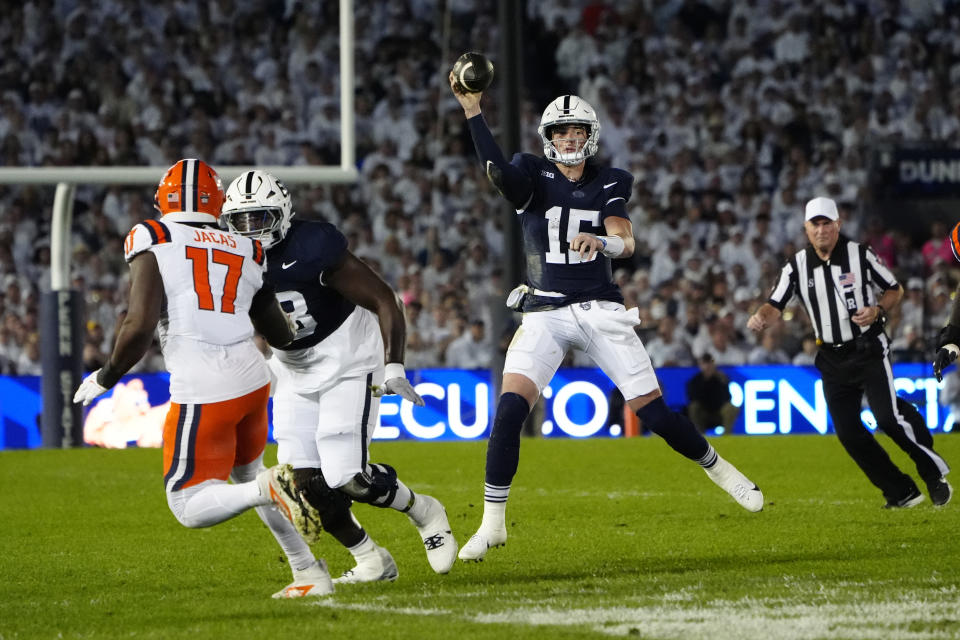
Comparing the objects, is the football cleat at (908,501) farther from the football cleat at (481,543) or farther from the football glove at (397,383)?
the football glove at (397,383)

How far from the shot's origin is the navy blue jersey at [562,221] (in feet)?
20.8

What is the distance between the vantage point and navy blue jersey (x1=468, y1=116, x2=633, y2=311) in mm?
6352

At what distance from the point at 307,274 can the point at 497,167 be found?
3.19 feet

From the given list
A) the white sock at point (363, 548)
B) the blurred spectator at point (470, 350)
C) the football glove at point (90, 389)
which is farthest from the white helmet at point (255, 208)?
the blurred spectator at point (470, 350)

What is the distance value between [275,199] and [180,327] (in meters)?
0.71

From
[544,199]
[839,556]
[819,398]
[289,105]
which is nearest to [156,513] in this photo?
[544,199]

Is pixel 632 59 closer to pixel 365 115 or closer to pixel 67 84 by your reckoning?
pixel 365 115

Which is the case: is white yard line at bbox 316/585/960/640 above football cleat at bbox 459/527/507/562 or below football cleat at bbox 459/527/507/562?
above

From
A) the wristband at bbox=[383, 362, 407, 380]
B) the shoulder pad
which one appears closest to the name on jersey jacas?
the shoulder pad

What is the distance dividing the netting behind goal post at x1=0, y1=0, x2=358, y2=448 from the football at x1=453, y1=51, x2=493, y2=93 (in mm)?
6005

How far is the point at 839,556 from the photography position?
6164 millimetres

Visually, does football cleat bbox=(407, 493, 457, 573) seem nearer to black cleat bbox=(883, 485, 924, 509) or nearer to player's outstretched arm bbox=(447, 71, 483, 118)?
player's outstretched arm bbox=(447, 71, 483, 118)

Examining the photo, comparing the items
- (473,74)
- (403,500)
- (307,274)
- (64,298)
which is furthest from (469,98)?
(64,298)

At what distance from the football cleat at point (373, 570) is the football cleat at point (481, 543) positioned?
1.21 ft
